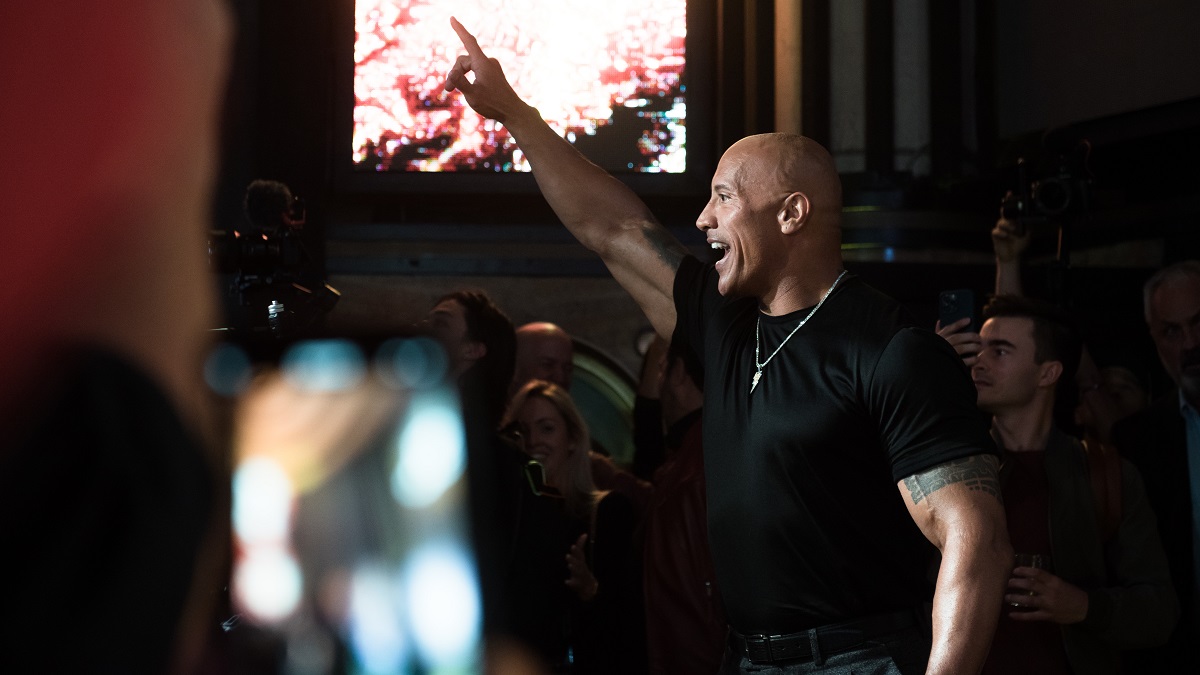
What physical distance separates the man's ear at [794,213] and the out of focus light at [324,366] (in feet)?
5.80

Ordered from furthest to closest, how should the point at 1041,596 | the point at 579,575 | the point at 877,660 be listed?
the point at 579,575 < the point at 1041,596 < the point at 877,660

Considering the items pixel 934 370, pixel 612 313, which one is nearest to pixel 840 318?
pixel 934 370

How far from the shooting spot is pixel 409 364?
962 millimetres

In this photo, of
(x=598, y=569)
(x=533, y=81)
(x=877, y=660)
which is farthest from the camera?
(x=533, y=81)

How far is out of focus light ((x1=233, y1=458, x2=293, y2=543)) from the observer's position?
796 mm

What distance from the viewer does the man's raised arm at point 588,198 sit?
2.88 metres

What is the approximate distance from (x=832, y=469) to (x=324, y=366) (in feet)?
5.25

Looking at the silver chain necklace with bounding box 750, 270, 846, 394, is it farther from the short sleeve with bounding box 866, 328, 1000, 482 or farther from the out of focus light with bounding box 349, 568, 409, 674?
the out of focus light with bounding box 349, 568, 409, 674

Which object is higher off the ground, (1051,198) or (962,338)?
(1051,198)

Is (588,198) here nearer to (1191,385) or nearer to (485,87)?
(485,87)

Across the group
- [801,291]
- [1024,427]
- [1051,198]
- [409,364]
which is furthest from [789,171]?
[1051,198]

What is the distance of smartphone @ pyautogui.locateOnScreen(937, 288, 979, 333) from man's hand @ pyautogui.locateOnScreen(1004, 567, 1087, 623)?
0.72 metres

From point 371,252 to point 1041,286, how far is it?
3.95 meters

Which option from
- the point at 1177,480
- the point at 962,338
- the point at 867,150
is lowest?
the point at 1177,480
